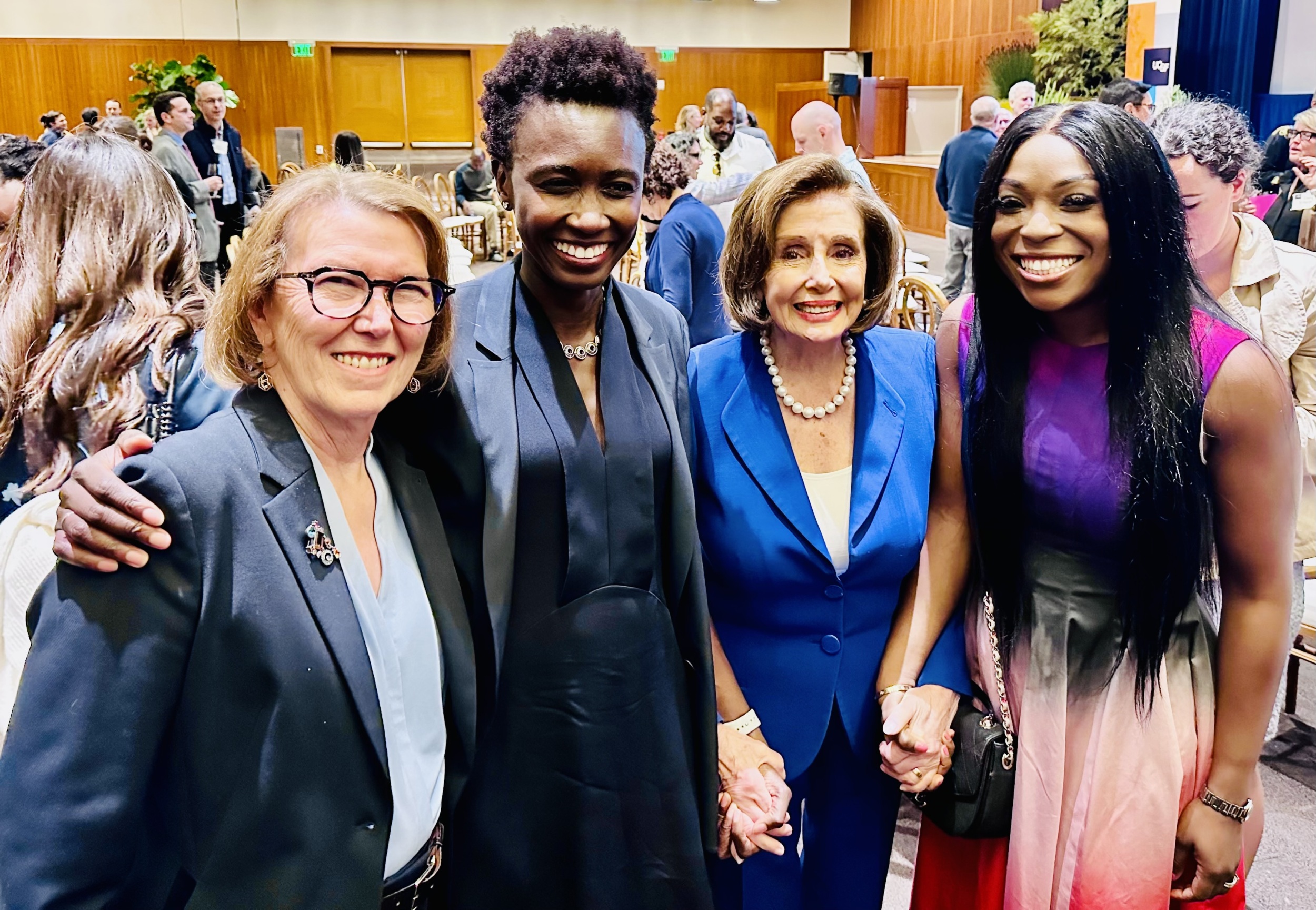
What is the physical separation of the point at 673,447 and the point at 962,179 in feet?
23.9

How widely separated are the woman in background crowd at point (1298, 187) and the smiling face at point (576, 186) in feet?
13.2

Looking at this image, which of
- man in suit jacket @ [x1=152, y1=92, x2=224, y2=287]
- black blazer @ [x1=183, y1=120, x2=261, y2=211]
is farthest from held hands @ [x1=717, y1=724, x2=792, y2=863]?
black blazer @ [x1=183, y1=120, x2=261, y2=211]

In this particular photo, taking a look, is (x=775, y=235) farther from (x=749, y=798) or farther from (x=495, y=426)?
(x=749, y=798)

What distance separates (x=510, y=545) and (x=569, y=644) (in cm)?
16

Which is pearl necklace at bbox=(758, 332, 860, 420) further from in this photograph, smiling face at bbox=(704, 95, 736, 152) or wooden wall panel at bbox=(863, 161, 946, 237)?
wooden wall panel at bbox=(863, 161, 946, 237)

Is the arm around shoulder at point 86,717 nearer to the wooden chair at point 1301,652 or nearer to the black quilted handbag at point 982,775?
the black quilted handbag at point 982,775

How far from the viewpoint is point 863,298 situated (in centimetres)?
178

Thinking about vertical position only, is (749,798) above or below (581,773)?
below

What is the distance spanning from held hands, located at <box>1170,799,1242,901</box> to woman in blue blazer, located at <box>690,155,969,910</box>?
395 millimetres

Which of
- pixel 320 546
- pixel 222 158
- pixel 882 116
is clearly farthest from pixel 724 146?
pixel 882 116

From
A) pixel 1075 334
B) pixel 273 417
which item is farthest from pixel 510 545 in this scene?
pixel 1075 334

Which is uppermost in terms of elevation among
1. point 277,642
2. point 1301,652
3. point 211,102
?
point 211,102

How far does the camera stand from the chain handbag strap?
1.69 metres

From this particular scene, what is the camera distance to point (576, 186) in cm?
142
